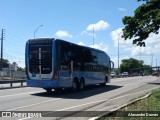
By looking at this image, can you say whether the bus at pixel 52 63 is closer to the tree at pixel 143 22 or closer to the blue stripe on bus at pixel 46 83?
the blue stripe on bus at pixel 46 83

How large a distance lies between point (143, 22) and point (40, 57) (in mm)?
7874

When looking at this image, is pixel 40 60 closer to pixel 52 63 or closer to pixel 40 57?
pixel 40 57

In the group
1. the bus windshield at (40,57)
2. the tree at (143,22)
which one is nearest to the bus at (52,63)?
the bus windshield at (40,57)

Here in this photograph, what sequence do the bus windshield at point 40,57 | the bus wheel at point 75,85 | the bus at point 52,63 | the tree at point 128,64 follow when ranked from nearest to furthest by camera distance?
1. the bus at point 52,63
2. the bus windshield at point 40,57
3. the bus wheel at point 75,85
4. the tree at point 128,64

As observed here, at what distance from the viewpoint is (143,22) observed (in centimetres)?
2570

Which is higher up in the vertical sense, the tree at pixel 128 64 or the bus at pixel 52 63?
the tree at pixel 128 64

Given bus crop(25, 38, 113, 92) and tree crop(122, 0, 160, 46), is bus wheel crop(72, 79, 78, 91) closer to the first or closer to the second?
bus crop(25, 38, 113, 92)

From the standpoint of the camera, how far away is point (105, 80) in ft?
113

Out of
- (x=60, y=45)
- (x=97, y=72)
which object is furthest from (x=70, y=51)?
(x=97, y=72)

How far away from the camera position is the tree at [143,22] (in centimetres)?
2381

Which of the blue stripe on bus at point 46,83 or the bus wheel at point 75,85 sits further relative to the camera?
the bus wheel at point 75,85

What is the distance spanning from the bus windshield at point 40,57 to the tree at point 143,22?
22.3ft

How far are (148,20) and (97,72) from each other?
771cm

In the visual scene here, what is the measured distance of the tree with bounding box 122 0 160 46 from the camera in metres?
23.8
